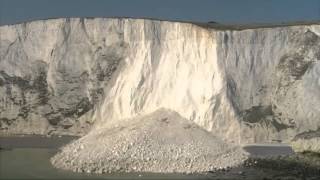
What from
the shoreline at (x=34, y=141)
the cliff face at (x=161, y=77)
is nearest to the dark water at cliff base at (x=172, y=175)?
the shoreline at (x=34, y=141)

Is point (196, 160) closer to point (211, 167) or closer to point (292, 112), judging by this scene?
point (211, 167)

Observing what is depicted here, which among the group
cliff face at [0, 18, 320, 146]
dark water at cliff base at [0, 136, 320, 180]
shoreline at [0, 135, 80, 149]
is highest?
cliff face at [0, 18, 320, 146]

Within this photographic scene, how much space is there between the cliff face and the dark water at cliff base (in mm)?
3905

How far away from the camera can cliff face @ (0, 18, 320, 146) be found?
25766mm

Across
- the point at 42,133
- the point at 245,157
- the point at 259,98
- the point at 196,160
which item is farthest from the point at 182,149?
the point at 42,133

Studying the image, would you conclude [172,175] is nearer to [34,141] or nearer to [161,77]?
[34,141]

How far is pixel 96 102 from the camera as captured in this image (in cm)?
2784

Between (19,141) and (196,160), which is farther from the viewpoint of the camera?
(19,141)

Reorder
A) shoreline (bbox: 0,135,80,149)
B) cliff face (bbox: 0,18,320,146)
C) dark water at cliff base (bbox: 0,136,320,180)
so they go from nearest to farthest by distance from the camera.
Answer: dark water at cliff base (bbox: 0,136,320,180) → shoreline (bbox: 0,135,80,149) → cliff face (bbox: 0,18,320,146)

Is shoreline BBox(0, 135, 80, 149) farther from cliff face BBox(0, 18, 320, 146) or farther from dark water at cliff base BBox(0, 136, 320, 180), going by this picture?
cliff face BBox(0, 18, 320, 146)

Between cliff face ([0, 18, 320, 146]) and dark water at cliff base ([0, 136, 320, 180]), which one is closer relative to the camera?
dark water at cliff base ([0, 136, 320, 180])

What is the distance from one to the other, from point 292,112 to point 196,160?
836 cm

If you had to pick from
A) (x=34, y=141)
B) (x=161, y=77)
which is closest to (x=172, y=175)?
(x=34, y=141)

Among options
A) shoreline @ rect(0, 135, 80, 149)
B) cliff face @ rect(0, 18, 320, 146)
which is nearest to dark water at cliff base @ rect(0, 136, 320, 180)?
shoreline @ rect(0, 135, 80, 149)
